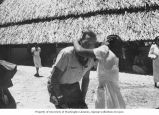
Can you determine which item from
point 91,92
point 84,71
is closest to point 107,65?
point 84,71

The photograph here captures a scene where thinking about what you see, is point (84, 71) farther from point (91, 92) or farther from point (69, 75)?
point (91, 92)

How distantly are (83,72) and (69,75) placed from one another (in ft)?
0.76

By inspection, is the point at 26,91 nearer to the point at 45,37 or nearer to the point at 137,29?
the point at 137,29

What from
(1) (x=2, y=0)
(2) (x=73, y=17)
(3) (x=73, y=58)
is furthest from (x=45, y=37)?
(3) (x=73, y=58)

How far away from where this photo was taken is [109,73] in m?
3.29

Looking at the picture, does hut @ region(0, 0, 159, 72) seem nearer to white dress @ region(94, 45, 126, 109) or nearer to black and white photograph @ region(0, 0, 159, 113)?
black and white photograph @ region(0, 0, 159, 113)

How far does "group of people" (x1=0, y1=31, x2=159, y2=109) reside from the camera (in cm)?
314

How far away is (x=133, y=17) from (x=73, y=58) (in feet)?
30.4

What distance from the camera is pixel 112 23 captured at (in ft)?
40.6

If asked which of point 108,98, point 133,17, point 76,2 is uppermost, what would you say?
point 76,2

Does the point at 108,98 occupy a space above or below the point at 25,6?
below

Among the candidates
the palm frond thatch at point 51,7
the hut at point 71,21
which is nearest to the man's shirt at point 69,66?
the hut at point 71,21

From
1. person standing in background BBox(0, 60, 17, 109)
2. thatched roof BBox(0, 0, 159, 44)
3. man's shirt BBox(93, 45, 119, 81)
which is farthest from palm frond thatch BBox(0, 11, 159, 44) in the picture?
man's shirt BBox(93, 45, 119, 81)

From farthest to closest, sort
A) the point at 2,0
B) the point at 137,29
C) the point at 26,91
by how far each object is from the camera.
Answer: the point at 2,0 < the point at 137,29 < the point at 26,91
